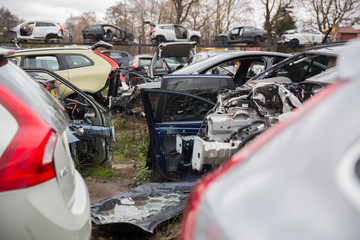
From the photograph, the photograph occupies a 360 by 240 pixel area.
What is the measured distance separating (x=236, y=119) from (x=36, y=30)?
68.7ft

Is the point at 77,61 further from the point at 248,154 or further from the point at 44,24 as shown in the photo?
the point at 44,24

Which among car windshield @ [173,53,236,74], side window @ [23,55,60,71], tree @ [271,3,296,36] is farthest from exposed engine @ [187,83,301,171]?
tree @ [271,3,296,36]

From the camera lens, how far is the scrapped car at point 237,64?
693 cm

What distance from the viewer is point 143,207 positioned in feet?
11.6

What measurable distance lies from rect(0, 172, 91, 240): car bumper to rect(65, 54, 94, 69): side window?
705 cm

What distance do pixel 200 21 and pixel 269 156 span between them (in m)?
36.8

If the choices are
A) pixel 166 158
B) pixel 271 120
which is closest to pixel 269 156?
pixel 271 120

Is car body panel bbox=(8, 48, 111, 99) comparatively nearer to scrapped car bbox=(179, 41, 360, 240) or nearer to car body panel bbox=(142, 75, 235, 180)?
car body panel bbox=(142, 75, 235, 180)

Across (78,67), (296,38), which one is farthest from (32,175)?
(296,38)

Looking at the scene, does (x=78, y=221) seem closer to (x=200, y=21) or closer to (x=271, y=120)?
(x=271, y=120)

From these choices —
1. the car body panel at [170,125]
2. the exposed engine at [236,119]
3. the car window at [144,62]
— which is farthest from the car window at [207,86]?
the car window at [144,62]

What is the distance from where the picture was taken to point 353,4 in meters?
24.3

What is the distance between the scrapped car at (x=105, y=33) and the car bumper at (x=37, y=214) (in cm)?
2287

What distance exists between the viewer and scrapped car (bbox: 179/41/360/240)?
0.96 metres
